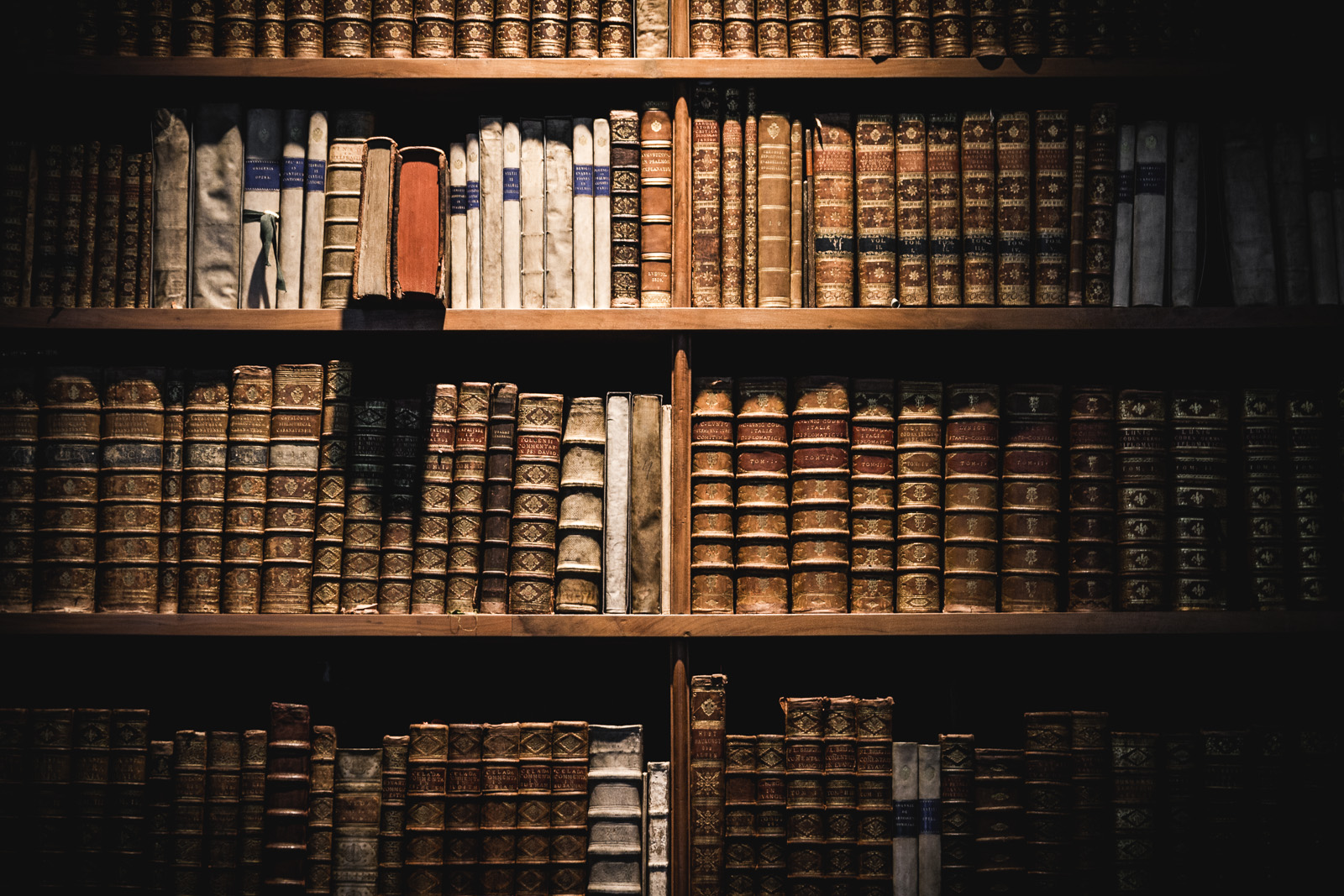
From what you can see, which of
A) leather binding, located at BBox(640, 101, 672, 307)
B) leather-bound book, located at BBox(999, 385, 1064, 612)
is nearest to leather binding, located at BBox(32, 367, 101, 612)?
leather binding, located at BBox(640, 101, 672, 307)

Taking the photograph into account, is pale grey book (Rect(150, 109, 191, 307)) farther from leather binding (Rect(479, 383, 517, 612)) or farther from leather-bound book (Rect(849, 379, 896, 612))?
leather-bound book (Rect(849, 379, 896, 612))

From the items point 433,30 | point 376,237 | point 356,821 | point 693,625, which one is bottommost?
point 356,821

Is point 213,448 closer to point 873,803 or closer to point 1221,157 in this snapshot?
point 873,803

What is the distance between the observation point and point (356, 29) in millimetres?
1864

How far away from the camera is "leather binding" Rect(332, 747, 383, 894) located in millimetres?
1756

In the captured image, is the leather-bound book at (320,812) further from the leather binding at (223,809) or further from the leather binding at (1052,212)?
the leather binding at (1052,212)

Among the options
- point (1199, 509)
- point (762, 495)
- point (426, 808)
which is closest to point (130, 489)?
point (426, 808)

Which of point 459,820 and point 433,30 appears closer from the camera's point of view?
point 459,820

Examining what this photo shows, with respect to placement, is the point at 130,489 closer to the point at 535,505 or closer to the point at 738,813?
the point at 535,505

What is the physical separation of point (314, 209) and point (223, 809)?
1.14m

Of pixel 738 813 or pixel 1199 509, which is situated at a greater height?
pixel 1199 509

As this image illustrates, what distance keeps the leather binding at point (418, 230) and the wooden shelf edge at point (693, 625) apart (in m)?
0.61

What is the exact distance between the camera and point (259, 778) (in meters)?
1.77

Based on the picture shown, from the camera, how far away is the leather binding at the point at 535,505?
5.89 ft
